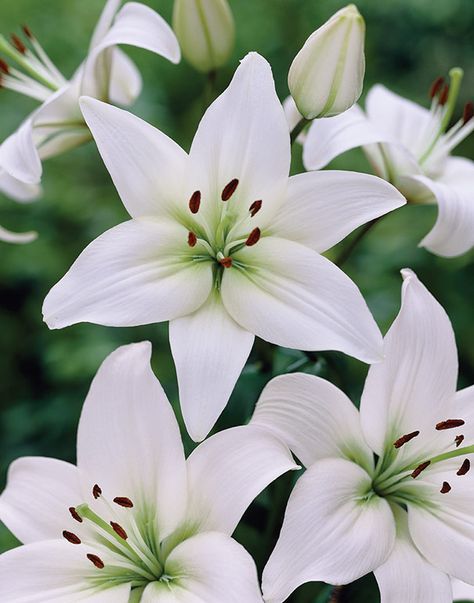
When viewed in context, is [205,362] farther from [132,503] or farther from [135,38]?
[135,38]

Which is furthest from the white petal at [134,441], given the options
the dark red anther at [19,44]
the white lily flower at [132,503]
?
the dark red anther at [19,44]

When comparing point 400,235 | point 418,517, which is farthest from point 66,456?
point 418,517

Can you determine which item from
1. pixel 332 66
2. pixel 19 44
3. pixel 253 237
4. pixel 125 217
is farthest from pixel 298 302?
pixel 125 217

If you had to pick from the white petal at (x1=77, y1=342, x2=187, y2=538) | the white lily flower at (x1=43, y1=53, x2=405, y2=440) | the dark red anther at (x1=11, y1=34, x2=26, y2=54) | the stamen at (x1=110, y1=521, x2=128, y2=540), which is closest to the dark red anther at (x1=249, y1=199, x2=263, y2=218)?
the white lily flower at (x1=43, y1=53, x2=405, y2=440)

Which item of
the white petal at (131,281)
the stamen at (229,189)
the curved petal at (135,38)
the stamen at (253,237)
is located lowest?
the white petal at (131,281)

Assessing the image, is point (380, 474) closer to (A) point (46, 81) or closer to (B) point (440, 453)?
(B) point (440, 453)

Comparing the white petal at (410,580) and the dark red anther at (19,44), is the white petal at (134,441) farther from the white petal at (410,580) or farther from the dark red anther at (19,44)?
the dark red anther at (19,44)

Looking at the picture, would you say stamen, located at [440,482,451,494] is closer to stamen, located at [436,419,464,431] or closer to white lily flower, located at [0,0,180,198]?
stamen, located at [436,419,464,431]

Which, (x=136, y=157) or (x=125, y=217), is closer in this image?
(x=136, y=157)
